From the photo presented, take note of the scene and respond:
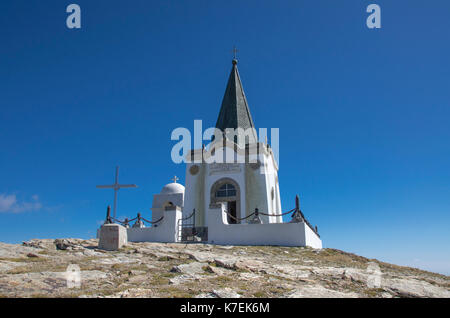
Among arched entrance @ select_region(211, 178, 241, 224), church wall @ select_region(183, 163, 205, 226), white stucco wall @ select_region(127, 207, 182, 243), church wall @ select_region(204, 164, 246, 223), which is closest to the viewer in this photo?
white stucco wall @ select_region(127, 207, 182, 243)

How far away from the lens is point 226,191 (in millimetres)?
19469

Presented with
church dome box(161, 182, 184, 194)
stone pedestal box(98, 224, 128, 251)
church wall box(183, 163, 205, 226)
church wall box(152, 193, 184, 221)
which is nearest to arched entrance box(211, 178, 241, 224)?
church wall box(183, 163, 205, 226)

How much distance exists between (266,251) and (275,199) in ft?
31.1

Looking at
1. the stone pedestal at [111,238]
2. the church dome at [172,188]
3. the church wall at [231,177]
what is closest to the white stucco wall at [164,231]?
the church wall at [231,177]

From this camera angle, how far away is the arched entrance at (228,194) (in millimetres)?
19062

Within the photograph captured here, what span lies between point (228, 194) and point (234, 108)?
684 cm

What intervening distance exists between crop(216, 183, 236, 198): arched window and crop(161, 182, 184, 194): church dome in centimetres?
602

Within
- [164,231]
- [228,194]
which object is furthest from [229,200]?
[164,231]

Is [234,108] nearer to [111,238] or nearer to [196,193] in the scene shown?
[196,193]

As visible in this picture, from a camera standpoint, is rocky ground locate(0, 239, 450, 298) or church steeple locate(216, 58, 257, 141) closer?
rocky ground locate(0, 239, 450, 298)

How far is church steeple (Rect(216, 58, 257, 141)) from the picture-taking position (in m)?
22.3

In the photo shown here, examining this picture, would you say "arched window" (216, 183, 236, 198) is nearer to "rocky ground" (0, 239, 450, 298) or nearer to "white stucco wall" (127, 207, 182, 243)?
"white stucco wall" (127, 207, 182, 243)

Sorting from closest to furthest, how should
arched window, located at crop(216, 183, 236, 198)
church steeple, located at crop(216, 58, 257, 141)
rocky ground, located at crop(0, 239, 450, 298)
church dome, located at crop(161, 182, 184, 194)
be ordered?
rocky ground, located at crop(0, 239, 450, 298) → arched window, located at crop(216, 183, 236, 198) → church steeple, located at crop(216, 58, 257, 141) → church dome, located at crop(161, 182, 184, 194)
